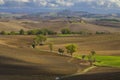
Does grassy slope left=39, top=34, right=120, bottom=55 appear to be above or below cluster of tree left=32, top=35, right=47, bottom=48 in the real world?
below

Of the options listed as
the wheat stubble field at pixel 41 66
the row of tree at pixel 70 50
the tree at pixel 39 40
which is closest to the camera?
the wheat stubble field at pixel 41 66

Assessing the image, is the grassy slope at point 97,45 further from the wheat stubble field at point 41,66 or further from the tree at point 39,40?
the tree at point 39,40

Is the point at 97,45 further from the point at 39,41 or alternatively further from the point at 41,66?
the point at 41,66

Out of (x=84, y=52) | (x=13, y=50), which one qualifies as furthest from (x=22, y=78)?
(x=84, y=52)

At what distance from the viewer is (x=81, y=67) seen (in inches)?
2980

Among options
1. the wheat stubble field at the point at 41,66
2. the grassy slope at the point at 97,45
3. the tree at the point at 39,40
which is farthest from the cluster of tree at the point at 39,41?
the wheat stubble field at the point at 41,66

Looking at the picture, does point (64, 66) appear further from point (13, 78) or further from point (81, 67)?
point (13, 78)

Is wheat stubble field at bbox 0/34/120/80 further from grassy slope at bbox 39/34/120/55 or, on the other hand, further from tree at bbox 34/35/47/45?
tree at bbox 34/35/47/45

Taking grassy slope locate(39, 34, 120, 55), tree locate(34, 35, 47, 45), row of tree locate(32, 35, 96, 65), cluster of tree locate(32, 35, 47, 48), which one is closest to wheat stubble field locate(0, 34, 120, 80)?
grassy slope locate(39, 34, 120, 55)

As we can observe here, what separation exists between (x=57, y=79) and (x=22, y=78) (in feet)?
16.9

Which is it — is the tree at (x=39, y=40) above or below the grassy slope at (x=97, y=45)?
above

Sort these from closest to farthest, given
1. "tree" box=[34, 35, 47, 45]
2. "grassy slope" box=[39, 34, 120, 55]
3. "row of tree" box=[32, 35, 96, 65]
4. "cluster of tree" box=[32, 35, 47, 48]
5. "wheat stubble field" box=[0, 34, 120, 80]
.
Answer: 1. "wheat stubble field" box=[0, 34, 120, 80]
2. "row of tree" box=[32, 35, 96, 65]
3. "grassy slope" box=[39, 34, 120, 55]
4. "cluster of tree" box=[32, 35, 47, 48]
5. "tree" box=[34, 35, 47, 45]

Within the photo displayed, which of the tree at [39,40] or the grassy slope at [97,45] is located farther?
the tree at [39,40]

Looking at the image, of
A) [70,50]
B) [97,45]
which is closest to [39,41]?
[97,45]
